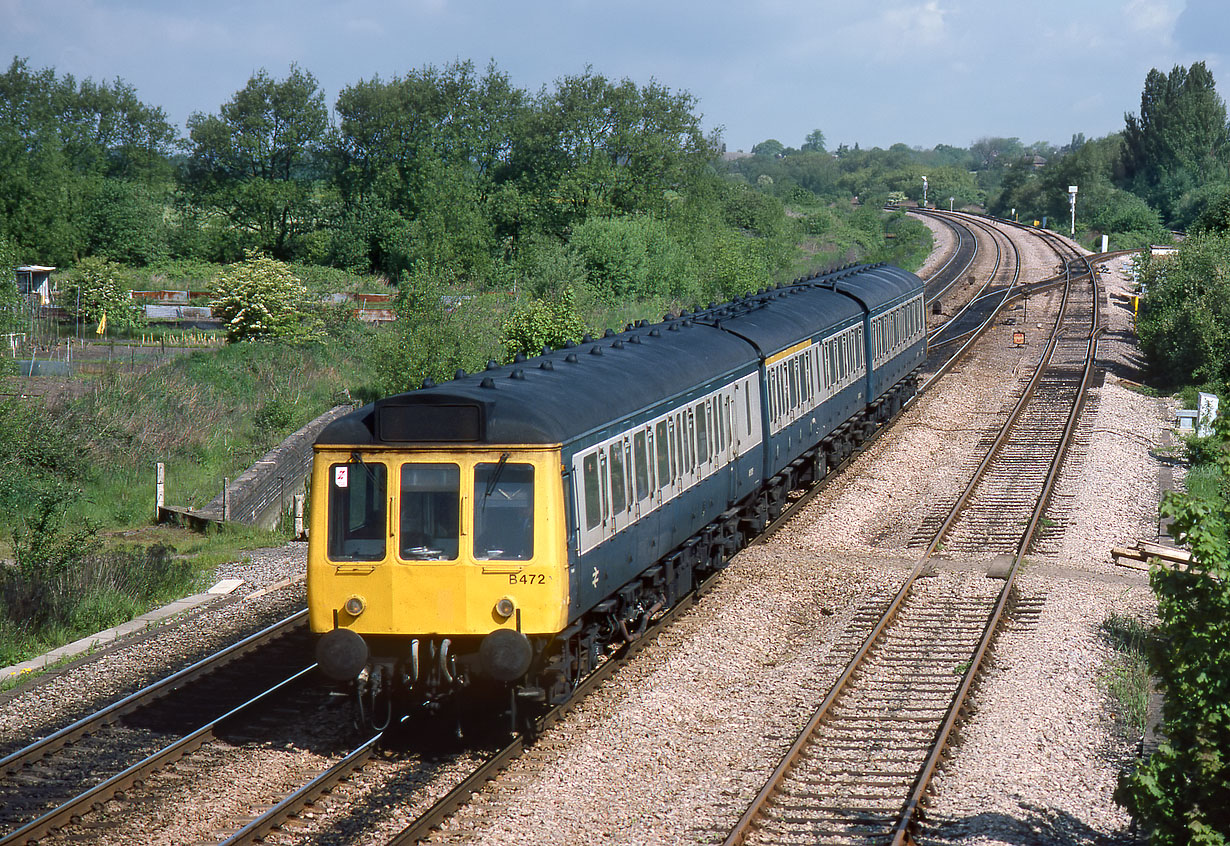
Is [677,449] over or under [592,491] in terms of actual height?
over

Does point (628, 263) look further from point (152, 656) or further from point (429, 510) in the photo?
point (429, 510)

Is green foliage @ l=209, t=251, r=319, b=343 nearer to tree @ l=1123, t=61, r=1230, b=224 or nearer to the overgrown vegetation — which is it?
the overgrown vegetation

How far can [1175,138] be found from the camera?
97.1m

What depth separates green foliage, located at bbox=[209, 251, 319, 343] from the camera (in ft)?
126

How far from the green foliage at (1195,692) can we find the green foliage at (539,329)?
1934 cm

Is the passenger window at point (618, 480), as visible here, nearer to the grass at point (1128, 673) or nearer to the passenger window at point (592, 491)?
the passenger window at point (592, 491)

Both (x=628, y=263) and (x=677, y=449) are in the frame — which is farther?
(x=628, y=263)

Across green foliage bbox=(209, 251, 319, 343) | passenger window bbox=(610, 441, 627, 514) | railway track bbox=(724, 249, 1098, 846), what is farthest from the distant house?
passenger window bbox=(610, 441, 627, 514)

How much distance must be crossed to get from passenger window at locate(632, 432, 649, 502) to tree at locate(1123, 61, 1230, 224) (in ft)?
298

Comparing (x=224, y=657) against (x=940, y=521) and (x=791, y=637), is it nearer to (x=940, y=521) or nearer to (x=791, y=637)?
(x=791, y=637)

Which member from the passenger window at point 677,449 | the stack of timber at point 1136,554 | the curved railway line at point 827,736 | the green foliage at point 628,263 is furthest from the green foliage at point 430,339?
the green foliage at point 628,263

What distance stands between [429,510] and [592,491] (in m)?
1.68

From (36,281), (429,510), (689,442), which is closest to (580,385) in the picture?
(429,510)

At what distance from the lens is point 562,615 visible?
1051cm
